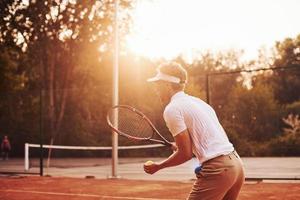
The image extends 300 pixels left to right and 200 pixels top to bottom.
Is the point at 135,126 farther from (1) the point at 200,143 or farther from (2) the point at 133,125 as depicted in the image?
(1) the point at 200,143

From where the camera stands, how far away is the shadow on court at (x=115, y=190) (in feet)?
34.2

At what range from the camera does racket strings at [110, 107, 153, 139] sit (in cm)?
546

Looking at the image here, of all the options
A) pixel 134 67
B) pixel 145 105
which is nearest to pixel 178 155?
pixel 145 105

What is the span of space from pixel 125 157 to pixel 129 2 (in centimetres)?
914

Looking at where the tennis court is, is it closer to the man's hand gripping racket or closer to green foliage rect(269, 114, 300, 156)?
the man's hand gripping racket

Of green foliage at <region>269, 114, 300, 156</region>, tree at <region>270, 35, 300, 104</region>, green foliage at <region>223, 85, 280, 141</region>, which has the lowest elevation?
green foliage at <region>269, 114, 300, 156</region>

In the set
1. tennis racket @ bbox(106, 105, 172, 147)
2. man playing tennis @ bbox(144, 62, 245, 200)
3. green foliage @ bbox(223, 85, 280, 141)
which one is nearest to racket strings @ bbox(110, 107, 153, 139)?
tennis racket @ bbox(106, 105, 172, 147)

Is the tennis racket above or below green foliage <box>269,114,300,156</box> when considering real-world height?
above

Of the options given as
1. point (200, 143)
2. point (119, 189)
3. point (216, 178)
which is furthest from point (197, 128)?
point (119, 189)

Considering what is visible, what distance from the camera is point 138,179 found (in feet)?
47.2

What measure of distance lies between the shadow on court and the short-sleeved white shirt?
6466 millimetres

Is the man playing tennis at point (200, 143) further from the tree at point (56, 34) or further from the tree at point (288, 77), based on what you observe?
the tree at point (56, 34)

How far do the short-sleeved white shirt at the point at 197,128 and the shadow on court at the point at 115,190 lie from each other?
6466 mm

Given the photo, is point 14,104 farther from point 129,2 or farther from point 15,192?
point 15,192
